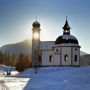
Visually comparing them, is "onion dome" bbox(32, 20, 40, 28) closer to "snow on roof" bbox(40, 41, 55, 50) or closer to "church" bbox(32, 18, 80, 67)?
"church" bbox(32, 18, 80, 67)

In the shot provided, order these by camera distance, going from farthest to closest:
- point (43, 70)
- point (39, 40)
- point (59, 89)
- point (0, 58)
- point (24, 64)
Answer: point (0, 58), point (24, 64), point (39, 40), point (43, 70), point (59, 89)

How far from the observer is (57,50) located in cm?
4297

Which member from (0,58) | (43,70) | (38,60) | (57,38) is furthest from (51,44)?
(0,58)

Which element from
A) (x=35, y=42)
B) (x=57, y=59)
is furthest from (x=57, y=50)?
(x=35, y=42)

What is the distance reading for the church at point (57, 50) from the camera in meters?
42.3

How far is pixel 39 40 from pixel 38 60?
16.9 ft

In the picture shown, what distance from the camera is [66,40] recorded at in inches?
1679

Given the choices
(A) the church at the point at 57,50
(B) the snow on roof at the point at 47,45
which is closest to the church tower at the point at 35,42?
(A) the church at the point at 57,50

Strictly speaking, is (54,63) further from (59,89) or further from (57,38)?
(59,89)

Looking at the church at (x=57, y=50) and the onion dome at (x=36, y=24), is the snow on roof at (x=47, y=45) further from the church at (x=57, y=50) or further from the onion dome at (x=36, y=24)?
the onion dome at (x=36, y=24)

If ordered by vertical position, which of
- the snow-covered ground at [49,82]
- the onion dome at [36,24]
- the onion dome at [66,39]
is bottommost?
the snow-covered ground at [49,82]

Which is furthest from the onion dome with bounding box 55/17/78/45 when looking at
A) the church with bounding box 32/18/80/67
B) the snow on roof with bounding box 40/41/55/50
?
the snow on roof with bounding box 40/41/55/50

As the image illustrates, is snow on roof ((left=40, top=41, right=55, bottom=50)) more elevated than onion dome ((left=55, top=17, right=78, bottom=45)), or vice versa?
onion dome ((left=55, top=17, right=78, bottom=45))

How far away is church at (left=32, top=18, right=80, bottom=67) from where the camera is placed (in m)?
42.3
